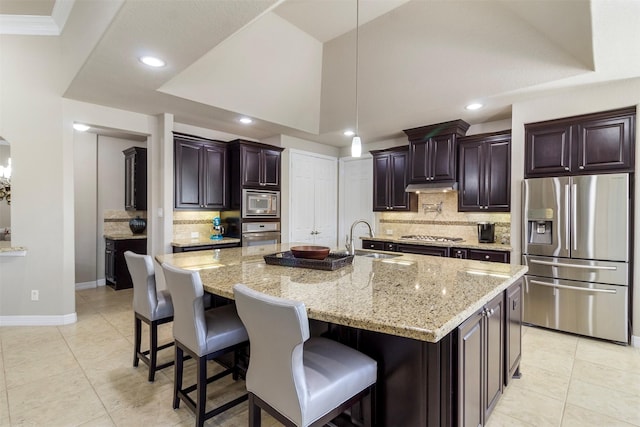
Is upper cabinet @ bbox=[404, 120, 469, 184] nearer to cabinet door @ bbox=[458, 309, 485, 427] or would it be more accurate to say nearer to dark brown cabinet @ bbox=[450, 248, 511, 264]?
dark brown cabinet @ bbox=[450, 248, 511, 264]

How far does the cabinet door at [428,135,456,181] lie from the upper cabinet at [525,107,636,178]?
3.11ft

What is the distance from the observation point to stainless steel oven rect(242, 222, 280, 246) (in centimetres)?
483

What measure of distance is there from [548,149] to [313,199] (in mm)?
3591

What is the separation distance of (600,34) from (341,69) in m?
2.55

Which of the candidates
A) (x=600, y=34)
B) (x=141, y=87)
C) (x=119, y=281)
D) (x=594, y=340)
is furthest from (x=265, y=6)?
(x=119, y=281)

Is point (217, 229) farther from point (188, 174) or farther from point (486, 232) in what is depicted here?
point (486, 232)

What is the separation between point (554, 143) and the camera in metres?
3.57

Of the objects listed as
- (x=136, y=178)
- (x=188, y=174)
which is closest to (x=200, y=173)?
(x=188, y=174)

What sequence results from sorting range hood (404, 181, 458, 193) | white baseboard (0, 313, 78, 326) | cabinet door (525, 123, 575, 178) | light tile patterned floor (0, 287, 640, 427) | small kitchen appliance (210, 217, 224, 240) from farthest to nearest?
small kitchen appliance (210, 217, 224, 240) < range hood (404, 181, 458, 193) < white baseboard (0, 313, 78, 326) < cabinet door (525, 123, 575, 178) < light tile patterned floor (0, 287, 640, 427)

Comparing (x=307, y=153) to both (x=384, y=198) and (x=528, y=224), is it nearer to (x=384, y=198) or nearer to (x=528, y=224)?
(x=384, y=198)

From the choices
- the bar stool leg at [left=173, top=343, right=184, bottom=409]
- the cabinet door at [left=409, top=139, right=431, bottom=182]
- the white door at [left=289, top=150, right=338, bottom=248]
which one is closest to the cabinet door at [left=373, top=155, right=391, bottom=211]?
the cabinet door at [left=409, top=139, right=431, bottom=182]

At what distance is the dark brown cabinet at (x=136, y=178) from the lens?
5.29 meters

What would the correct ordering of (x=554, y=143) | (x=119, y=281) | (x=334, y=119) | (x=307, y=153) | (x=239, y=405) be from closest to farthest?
(x=239, y=405) < (x=554, y=143) < (x=334, y=119) < (x=119, y=281) < (x=307, y=153)

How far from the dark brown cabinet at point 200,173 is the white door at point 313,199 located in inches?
46.5
